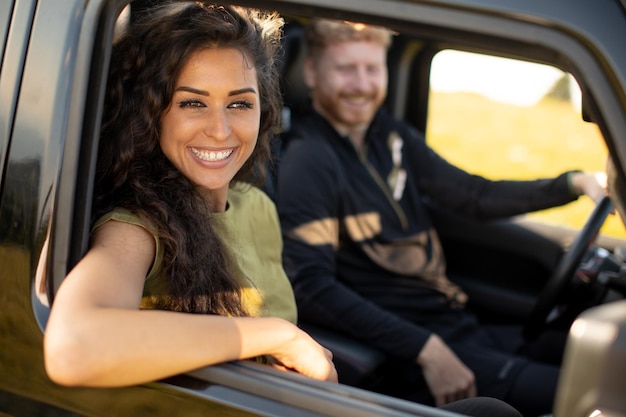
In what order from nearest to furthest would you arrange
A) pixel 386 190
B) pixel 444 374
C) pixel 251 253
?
pixel 251 253
pixel 444 374
pixel 386 190

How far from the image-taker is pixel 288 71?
288 cm

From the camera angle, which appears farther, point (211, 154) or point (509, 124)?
point (509, 124)

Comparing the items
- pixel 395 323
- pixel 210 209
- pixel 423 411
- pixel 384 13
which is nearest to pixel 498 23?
pixel 384 13

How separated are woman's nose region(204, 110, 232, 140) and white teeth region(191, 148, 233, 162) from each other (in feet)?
0.13

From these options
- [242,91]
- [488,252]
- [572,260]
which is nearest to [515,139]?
[488,252]

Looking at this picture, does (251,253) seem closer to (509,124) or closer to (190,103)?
(190,103)

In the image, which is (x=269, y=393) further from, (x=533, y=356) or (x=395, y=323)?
(x=533, y=356)

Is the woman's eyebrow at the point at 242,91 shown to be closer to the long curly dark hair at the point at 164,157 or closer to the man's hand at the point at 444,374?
the long curly dark hair at the point at 164,157

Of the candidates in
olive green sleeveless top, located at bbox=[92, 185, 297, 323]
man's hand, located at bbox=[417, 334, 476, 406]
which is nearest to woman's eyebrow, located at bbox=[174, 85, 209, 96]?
olive green sleeveless top, located at bbox=[92, 185, 297, 323]

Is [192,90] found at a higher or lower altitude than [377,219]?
higher

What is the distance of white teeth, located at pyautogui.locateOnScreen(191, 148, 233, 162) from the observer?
5.23 ft

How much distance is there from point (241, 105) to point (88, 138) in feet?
1.48

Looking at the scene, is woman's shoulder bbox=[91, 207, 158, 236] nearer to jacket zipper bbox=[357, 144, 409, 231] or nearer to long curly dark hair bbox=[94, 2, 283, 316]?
long curly dark hair bbox=[94, 2, 283, 316]

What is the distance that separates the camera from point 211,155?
161 cm
